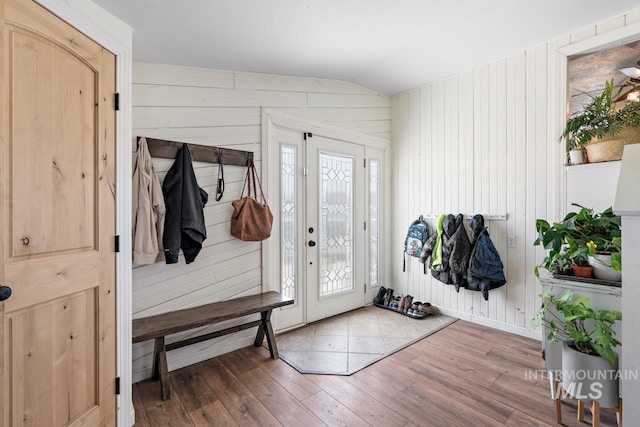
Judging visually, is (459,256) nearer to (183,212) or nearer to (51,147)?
(183,212)

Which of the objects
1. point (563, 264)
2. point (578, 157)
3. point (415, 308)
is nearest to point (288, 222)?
point (415, 308)

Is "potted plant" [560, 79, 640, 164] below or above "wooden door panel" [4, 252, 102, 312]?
above

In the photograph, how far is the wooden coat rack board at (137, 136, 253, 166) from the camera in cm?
224

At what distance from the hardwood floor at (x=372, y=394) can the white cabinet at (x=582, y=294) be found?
0.91 ft

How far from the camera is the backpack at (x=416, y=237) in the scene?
3.60 metres

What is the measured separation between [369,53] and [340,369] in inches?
109

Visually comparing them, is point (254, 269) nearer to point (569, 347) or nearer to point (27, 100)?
point (27, 100)

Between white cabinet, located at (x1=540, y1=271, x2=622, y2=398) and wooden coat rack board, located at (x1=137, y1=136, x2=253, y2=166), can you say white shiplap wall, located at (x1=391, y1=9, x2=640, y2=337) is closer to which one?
white cabinet, located at (x1=540, y1=271, x2=622, y2=398)

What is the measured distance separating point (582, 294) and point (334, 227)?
222 cm

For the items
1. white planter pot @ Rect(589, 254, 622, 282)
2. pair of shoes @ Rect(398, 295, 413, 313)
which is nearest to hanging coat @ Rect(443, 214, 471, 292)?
pair of shoes @ Rect(398, 295, 413, 313)

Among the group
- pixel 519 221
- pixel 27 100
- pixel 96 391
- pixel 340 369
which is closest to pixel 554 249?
pixel 519 221

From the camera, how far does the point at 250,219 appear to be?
262cm

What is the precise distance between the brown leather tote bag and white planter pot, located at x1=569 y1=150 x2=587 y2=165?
268cm

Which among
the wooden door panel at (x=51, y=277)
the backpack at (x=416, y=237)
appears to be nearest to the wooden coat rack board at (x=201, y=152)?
the wooden door panel at (x=51, y=277)
